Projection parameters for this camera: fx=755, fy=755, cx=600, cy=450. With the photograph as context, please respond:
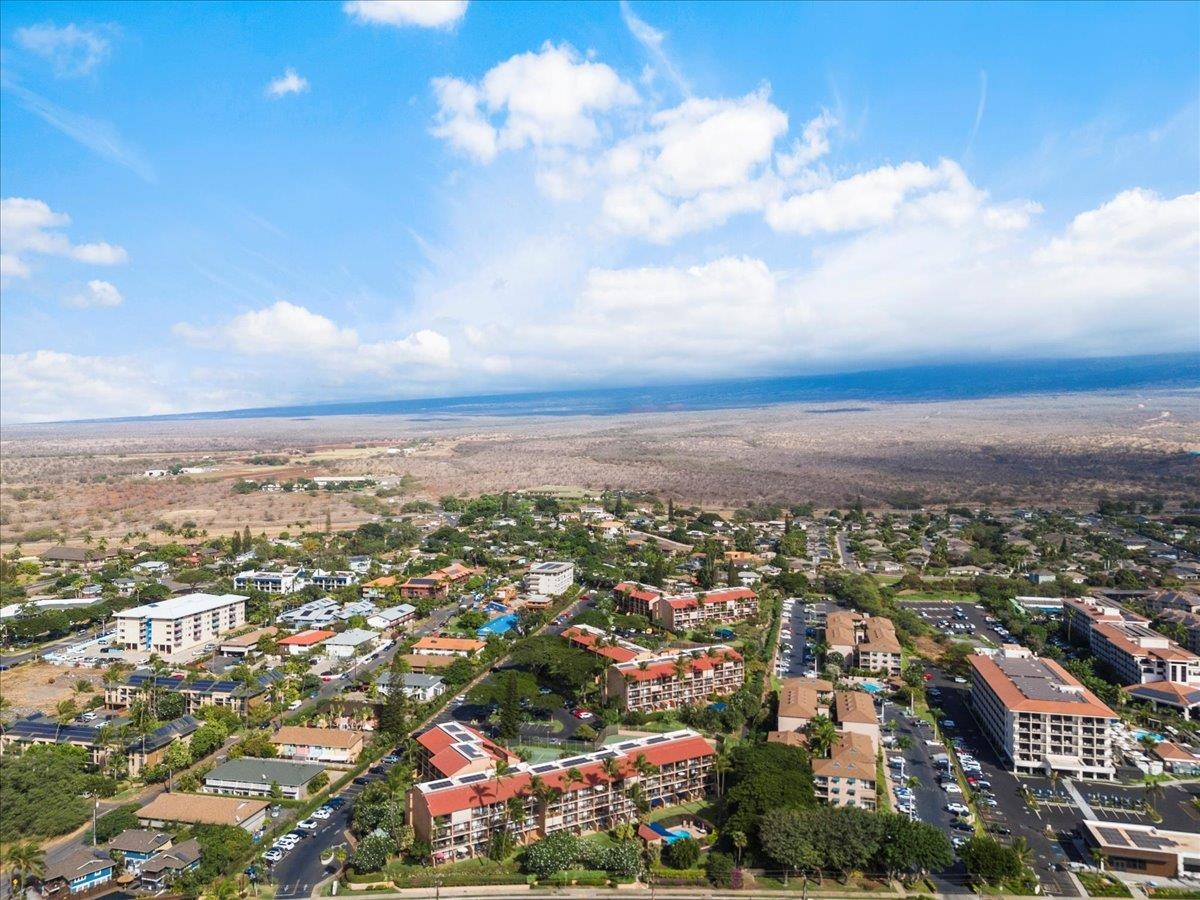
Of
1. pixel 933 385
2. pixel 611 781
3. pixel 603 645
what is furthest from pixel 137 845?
pixel 933 385

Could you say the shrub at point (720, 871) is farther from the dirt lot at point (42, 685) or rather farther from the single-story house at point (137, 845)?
the dirt lot at point (42, 685)

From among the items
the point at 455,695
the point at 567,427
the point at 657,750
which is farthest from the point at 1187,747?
the point at 567,427

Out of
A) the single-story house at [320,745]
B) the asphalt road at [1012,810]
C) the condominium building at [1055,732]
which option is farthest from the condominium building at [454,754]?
the condominium building at [1055,732]

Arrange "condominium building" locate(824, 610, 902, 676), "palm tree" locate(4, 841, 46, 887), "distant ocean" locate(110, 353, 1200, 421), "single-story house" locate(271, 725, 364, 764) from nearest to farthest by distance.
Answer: "palm tree" locate(4, 841, 46, 887) < "single-story house" locate(271, 725, 364, 764) < "condominium building" locate(824, 610, 902, 676) < "distant ocean" locate(110, 353, 1200, 421)

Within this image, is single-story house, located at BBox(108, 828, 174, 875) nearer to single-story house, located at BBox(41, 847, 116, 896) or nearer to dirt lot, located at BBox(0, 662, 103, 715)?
single-story house, located at BBox(41, 847, 116, 896)

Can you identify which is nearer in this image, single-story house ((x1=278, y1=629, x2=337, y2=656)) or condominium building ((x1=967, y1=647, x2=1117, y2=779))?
condominium building ((x1=967, y1=647, x2=1117, y2=779))

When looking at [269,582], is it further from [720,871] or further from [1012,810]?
[1012,810]

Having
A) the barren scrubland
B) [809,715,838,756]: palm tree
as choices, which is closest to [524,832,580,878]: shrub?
[809,715,838,756]: palm tree

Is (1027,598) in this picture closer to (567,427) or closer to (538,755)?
(538,755)
